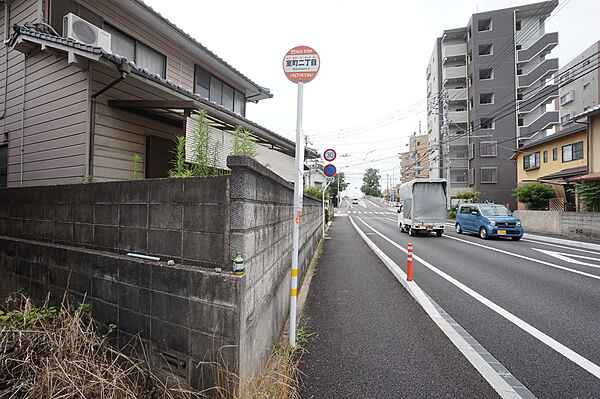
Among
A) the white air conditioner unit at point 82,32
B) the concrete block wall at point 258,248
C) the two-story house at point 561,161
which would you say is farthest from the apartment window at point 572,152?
the white air conditioner unit at point 82,32

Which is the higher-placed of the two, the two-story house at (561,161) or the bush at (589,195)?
the two-story house at (561,161)

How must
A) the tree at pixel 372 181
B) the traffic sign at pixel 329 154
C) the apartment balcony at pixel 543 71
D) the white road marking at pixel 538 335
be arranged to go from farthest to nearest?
the tree at pixel 372 181 → the apartment balcony at pixel 543 71 → the traffic sign at pixel 329 154 → the white road marking at pixel 538 335

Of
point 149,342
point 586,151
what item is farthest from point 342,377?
point 586,151

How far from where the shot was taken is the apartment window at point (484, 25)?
1333 inches

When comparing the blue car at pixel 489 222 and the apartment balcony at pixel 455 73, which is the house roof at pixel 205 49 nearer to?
the blue car at pixel 489 222

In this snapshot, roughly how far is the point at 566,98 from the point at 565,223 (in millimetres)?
33159

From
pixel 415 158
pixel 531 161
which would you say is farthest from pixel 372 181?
pixel 531 161

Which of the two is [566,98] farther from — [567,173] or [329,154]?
[329,154]

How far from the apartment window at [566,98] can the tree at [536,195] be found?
25790mm

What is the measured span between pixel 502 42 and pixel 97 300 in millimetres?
44925

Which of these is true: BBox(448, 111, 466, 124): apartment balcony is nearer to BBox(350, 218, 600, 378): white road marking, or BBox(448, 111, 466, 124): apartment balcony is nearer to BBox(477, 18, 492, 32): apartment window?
BBox(477, 18, 492, 32): apartment window

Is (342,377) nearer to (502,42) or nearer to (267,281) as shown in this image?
(267,281)

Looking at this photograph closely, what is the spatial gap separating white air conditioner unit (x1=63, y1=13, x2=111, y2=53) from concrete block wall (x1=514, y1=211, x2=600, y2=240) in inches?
808

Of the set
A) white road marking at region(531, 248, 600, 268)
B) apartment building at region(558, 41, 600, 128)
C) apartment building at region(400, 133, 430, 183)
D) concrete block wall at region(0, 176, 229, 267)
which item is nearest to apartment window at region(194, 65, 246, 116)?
concrete block wall at region(0, 176, 229, 267)
